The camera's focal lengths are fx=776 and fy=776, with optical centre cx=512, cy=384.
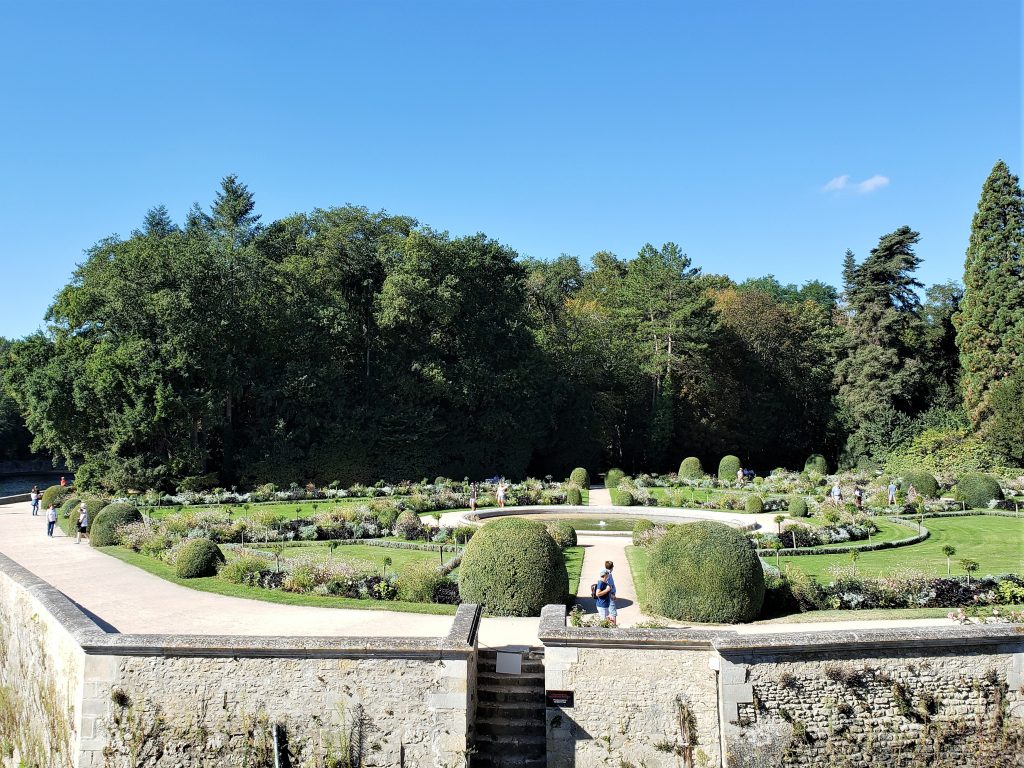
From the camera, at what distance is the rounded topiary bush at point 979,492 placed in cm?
2902

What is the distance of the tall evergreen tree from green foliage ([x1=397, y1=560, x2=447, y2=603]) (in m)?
38.8

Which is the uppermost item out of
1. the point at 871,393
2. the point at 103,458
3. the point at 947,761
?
the point at 871,393

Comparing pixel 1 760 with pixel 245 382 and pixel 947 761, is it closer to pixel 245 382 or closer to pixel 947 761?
pixel 947 761

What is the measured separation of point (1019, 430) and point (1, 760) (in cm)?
4043

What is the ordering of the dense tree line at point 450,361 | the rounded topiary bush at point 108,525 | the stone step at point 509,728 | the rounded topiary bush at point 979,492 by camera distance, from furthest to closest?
1. the dense tree line at point 450,361
2. the rounded topiary bush at point 979,492
3. the rounded topiary bush at point 108,525
4. the stone step at point 509,728

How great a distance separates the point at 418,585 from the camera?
1514 cm

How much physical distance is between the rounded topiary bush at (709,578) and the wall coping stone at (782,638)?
2.55 meters

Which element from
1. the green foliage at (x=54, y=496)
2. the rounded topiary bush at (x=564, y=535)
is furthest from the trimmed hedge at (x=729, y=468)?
the green foliage at (x=54, y=496)

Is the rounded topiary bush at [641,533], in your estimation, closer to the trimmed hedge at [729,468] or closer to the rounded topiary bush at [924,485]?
the rounded topiary bush at [924,485]

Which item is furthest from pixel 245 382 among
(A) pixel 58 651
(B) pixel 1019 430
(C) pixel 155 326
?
(B) pixel 1019 430

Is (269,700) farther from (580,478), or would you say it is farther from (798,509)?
(580,478)

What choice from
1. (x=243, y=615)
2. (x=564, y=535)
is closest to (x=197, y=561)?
(x=243, y=615)

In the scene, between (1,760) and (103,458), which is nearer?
(1,760)

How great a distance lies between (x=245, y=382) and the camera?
130 ft
